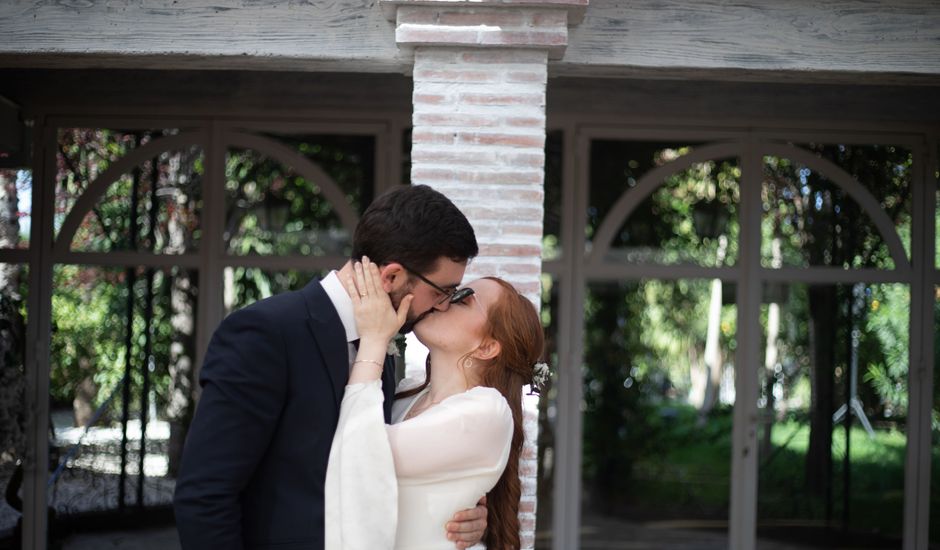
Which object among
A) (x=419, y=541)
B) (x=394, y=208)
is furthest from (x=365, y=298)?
(x=419, y=541)

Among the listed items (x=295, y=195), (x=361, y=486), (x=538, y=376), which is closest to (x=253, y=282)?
(x=295, y=195)

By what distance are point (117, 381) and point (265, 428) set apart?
523 centimetres

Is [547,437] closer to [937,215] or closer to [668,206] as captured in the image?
→ [668,206]

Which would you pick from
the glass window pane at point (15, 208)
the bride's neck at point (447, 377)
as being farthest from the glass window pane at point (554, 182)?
the bride's neck at point (447, 377)

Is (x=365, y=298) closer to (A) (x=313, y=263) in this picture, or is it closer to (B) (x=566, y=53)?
(B) (x=566, y=53)

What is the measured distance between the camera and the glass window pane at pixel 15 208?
673 centimetres

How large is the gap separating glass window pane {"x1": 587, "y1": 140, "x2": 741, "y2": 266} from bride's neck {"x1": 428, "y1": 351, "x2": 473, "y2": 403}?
459 cm

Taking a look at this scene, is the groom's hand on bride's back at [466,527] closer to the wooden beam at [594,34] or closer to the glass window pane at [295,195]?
the wooden beam at [594,34]

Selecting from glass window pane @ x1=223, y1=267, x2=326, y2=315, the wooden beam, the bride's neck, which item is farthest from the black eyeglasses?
glass window pane @ x1=223, y1=267, x2=326, y2=315

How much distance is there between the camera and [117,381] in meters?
6.96

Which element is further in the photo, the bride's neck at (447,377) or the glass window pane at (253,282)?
the glass window pane at (253,282)

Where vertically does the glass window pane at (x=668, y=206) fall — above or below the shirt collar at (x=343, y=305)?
above

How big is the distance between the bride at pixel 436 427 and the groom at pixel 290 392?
4 centimetres

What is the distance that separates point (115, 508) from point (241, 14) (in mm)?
3846
